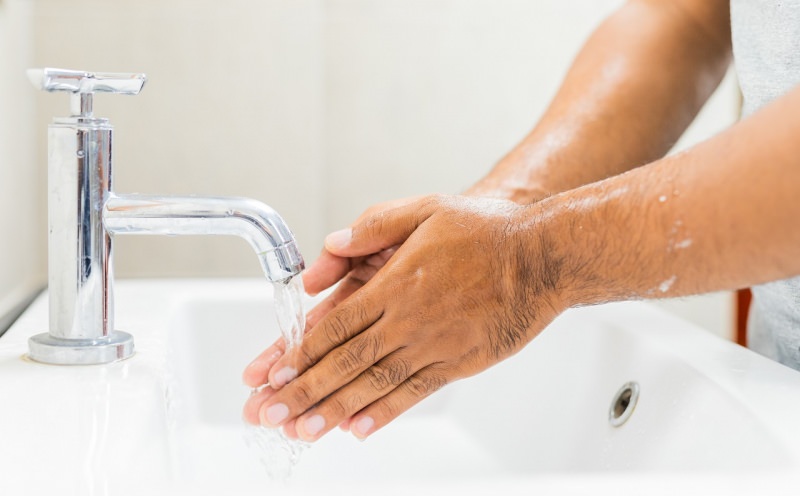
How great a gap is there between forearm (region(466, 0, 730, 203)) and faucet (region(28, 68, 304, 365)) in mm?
301

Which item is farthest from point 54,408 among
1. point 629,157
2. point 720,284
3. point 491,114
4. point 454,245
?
point 491,114

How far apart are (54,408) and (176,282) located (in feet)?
1.32

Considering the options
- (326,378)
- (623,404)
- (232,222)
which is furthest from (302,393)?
(623,404)

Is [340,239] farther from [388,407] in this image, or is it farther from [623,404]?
[623,404]

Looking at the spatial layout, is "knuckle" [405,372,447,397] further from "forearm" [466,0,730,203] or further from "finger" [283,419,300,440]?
"forearm" [466,0,730,203]

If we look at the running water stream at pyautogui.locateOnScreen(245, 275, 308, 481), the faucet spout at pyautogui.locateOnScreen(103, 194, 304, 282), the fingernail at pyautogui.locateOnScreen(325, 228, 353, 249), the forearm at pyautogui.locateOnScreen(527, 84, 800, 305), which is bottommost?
the running water stream at pyautogui.locateOnScreen(245, 275, 308, 481)

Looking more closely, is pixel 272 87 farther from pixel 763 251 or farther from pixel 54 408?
pixel 763 251

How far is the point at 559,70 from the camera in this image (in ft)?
4.32

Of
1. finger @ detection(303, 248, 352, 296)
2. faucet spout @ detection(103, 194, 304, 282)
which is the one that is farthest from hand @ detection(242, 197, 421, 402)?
faucet spout @ detection(103, 194, 304, 282)

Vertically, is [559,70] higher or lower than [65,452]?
higher

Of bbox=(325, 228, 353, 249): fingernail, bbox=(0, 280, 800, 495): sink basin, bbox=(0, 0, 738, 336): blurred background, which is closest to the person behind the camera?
bbox=(0, 280, 800, 495): sink basin

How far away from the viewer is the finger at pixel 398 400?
2.07 feet

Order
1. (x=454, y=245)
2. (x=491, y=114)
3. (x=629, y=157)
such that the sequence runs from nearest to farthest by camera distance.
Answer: (x=454, y=245), (x=629, y=157), (x=491, y=114)

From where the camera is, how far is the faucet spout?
599 mm
